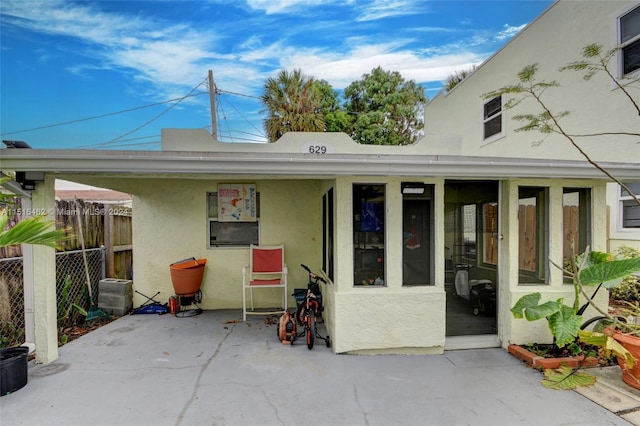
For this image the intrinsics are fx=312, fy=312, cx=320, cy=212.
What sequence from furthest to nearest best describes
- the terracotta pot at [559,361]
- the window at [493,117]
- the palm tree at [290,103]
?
the palm tree at [290,103]
the window at [493,117]
the terracotta pot at [559,361]

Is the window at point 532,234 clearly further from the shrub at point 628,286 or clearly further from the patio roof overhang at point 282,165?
the shrub at point 628,286

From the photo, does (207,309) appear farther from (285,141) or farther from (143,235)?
(285,141)

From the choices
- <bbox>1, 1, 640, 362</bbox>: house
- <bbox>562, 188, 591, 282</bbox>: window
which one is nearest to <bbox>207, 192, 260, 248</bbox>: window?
<bbox>1, 1, 640, 362</bbox>: house

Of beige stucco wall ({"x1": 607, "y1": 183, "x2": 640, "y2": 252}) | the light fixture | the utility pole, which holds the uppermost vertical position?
the utility pole

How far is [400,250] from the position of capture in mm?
3787

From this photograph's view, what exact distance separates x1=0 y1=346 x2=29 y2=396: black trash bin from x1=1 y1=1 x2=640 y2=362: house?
0.41 meters

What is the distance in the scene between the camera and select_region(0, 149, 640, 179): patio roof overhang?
293cm

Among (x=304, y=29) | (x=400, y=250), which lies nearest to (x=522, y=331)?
(x=400, y=250)

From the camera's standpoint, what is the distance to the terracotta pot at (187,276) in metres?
5.14

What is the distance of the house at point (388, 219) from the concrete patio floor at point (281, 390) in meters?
0.39

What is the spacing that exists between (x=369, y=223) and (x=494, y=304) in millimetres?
2086

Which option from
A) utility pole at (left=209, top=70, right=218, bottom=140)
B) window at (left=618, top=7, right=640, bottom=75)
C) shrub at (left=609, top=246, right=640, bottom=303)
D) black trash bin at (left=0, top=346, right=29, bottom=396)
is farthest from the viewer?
utility pole at (left=209, top=70, right=218, bottom=140)

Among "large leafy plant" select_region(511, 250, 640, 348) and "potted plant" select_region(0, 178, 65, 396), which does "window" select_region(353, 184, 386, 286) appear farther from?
"potted plant" select_region(0, 178, 65, 396)

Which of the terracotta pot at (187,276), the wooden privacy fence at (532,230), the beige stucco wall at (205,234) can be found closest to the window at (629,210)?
the wooden privacy fence at (532,230)
